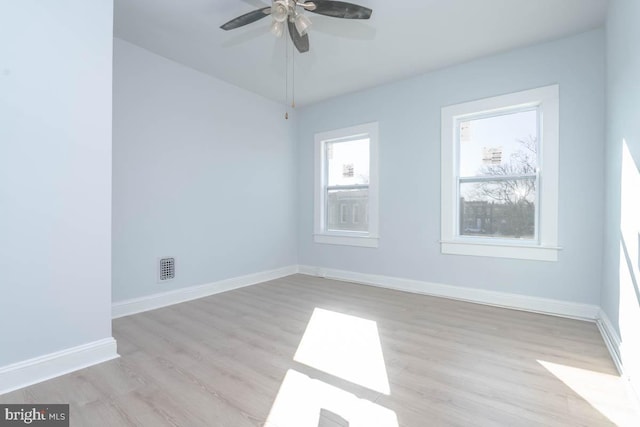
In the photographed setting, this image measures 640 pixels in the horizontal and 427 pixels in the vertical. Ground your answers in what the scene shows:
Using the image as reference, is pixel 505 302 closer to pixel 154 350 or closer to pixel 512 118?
pixel 512 118

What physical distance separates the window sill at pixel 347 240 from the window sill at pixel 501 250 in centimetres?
95

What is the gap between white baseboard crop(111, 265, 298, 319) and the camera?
308 cm

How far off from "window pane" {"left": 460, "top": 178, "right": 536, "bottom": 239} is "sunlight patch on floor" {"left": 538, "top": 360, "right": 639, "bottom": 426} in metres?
1.57

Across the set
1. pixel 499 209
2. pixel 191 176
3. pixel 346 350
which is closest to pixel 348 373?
pixel 346 350

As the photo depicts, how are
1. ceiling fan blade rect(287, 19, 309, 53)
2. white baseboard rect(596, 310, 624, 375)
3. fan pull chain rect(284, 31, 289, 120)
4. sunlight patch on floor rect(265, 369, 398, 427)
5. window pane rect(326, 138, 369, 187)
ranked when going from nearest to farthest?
sunlight patch on floor rect(265, 369, 398, 427)
white baseboard rect(596, 310, 624, 375)
ceiling fan blade rect(287, 19, 309, 53)
fan pull chain rect(284, 31, 289, 120)
window pane rect(326, 138, 369, 187)

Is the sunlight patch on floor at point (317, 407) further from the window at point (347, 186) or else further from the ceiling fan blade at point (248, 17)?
the window at point (347, 186)

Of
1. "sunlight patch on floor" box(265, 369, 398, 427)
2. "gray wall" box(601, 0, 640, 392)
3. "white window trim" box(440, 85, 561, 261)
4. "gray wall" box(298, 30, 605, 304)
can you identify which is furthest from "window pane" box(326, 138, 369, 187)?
"sunlight patch on floor" box(265, 369, 398, 427)

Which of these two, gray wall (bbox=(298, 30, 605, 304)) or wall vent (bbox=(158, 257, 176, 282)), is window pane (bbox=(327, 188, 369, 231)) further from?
wall vent (bbox=(158, 257, 176, 282))

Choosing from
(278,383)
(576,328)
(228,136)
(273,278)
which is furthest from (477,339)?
(228,136)

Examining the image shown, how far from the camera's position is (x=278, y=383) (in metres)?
1.86

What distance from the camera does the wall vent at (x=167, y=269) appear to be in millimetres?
3405

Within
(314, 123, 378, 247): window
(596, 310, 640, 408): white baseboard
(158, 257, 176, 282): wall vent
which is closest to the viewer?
(596, 310, 640, 408): white baseboard

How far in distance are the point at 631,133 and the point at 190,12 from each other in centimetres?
333

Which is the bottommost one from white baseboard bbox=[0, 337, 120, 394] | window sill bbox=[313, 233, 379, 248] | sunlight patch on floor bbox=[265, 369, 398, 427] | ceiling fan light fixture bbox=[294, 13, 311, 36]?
sunlight patch on floor bbox=[265, 369, 398, 427]
